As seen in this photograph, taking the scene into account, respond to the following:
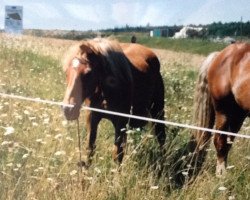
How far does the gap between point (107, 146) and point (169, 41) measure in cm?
4088

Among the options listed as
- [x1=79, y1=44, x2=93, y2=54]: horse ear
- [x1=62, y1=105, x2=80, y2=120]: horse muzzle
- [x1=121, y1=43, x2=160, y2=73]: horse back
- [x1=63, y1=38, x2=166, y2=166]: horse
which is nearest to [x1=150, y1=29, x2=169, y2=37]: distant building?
[x1=121, y1=43, x2=160, y2=73]: horse back

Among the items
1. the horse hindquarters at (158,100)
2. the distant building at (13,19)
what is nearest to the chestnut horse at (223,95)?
the horse hindquarters at (158,100)

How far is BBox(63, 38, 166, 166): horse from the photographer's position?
13.5ft

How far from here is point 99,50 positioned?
15.0 feet

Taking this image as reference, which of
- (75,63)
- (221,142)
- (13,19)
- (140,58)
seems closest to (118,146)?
(75,63)

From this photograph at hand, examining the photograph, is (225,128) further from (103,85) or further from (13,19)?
(13,19)

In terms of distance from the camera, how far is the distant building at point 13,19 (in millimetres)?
12375

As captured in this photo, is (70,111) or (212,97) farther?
(212,97)

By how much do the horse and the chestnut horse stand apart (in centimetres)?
84

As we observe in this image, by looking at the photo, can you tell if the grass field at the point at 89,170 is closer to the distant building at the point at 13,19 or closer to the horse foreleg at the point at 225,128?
the horse foreleg at the point at 225,128

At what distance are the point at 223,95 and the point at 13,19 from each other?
810 cm

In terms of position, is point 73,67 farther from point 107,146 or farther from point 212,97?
point 212,97

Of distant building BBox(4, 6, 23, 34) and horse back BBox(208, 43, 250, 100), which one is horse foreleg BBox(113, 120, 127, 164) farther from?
distant building BBox(4, 6, 23, 34)

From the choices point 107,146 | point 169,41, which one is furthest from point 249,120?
point 169,41
